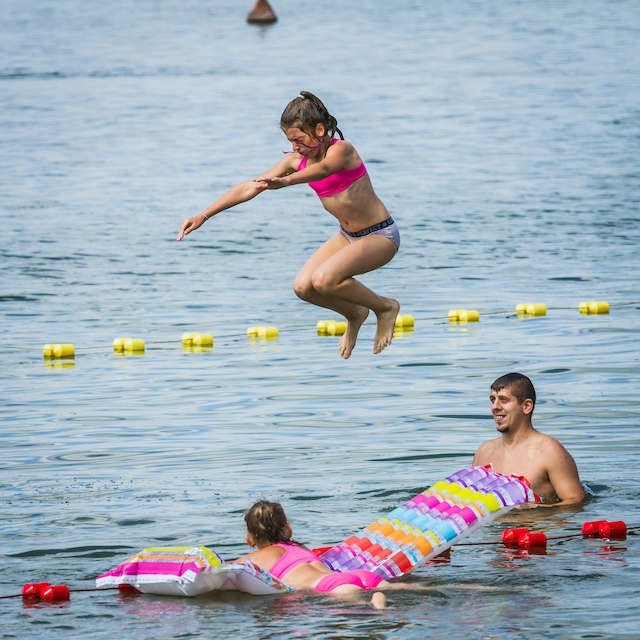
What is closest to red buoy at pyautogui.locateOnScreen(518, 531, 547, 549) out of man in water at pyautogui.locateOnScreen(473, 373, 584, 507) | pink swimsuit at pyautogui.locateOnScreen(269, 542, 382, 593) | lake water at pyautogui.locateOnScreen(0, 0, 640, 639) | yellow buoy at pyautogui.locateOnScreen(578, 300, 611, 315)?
lake water at pyautogui.locateOnScreen(0, 0, 640, 639)

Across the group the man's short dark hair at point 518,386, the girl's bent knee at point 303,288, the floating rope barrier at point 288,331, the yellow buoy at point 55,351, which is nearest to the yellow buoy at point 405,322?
the floating rope barrier at point 288,331

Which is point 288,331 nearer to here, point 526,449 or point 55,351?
point 55,351

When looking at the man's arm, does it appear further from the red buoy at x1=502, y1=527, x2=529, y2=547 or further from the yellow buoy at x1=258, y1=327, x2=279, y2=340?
the yellow buoy at x1=258, y1=327, x2=279, y2=340

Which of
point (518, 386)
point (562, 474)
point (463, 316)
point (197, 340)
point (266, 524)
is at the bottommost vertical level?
point (266, 524)

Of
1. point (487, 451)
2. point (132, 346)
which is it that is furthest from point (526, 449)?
point (132, 346)

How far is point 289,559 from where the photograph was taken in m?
10.2

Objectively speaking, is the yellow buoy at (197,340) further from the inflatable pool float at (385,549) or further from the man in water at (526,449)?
the inflatable pool float at (385,549)

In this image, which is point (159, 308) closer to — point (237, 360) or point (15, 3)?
point (237, 360)

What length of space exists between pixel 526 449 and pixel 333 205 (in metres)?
2.44

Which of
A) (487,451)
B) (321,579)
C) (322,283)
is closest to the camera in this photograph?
(321,579)

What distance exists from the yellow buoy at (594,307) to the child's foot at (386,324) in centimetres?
1117

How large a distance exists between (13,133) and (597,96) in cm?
2187

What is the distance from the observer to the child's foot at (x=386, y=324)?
12867mm

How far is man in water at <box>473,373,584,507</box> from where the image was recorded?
40.6ft
